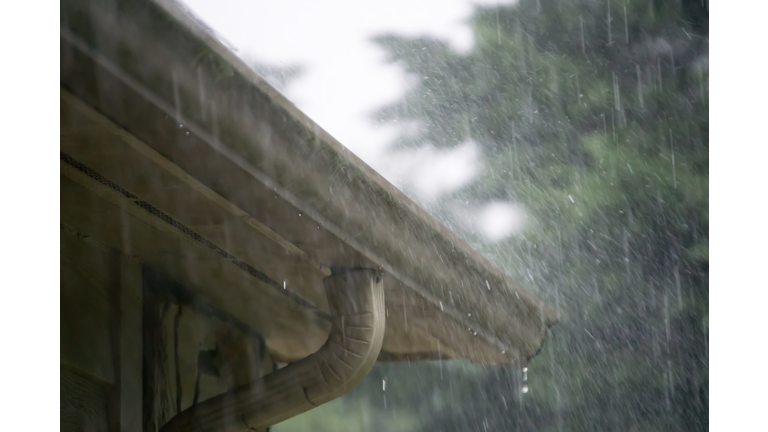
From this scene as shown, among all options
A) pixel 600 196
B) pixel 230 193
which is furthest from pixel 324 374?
pixel 600 196

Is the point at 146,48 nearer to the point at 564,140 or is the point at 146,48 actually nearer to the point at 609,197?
the point at 609,197

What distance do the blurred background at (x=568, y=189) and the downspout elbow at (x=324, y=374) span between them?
5.29 m

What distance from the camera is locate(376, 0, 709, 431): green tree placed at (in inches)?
257

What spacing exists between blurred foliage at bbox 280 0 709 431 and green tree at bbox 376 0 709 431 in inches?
0.6

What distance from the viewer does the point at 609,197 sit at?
664cm

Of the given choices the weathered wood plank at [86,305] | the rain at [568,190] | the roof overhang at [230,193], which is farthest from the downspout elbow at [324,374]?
the rain at [568,190]

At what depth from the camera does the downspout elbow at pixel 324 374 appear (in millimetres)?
1422

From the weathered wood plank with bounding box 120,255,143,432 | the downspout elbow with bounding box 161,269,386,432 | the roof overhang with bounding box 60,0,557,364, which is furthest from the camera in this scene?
the weathered wood plank with bounding box 120,255,143,432

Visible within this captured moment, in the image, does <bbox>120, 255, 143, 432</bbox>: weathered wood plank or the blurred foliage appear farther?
the blurred foliage

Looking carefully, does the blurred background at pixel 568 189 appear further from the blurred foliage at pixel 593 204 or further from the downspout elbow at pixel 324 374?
the downspout elbow at pixel 324 374

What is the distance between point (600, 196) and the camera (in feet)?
21.9

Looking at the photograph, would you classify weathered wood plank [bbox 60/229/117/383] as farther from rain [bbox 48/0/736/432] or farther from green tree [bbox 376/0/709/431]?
green tree [bbox 376/0/709/431]

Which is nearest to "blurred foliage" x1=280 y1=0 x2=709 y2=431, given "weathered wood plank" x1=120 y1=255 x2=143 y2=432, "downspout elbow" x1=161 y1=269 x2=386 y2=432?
"downspout elbow" x1=161 y1=269 x2=386 y2=432
